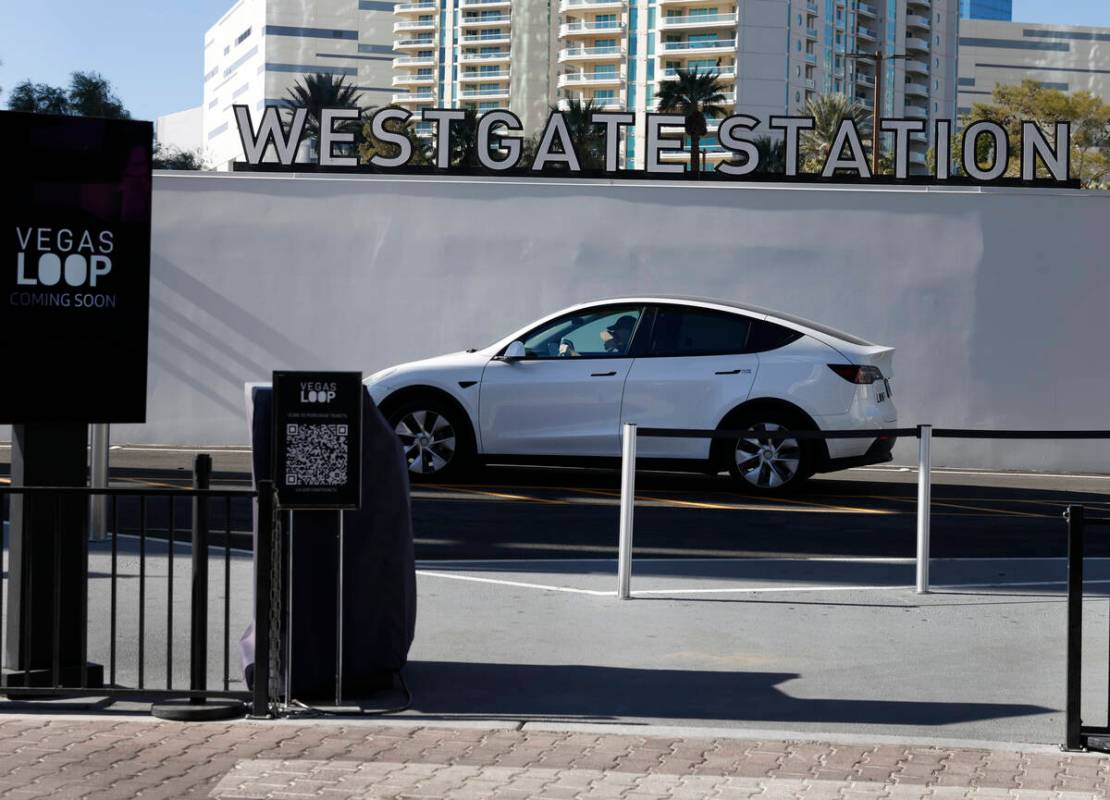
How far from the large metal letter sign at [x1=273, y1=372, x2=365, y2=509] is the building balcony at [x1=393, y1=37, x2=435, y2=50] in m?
145

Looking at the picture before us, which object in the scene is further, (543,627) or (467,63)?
(467,63)

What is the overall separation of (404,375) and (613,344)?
1932 millimetres

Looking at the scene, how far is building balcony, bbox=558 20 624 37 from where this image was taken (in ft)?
416

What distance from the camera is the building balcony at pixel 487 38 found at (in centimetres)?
13800

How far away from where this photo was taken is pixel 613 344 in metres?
14.3

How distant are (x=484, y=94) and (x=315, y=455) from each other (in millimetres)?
137118

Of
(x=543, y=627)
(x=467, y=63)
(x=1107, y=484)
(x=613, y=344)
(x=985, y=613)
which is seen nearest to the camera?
(x=543, y=627)

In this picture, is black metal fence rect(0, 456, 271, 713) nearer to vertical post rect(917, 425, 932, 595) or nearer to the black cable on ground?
the black cable on ground

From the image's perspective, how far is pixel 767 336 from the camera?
1403 cm

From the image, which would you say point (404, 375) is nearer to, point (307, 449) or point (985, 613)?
point (985, 613)

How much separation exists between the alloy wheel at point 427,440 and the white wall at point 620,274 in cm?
456

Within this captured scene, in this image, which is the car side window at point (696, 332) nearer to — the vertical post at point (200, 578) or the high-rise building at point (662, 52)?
the vertical post at point (200, 578)

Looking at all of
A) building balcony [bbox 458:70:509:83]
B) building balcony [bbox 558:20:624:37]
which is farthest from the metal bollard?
building balcony [bbox 458:70:509:83]

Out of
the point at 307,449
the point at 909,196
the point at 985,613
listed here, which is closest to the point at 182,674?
the point at 307,449
